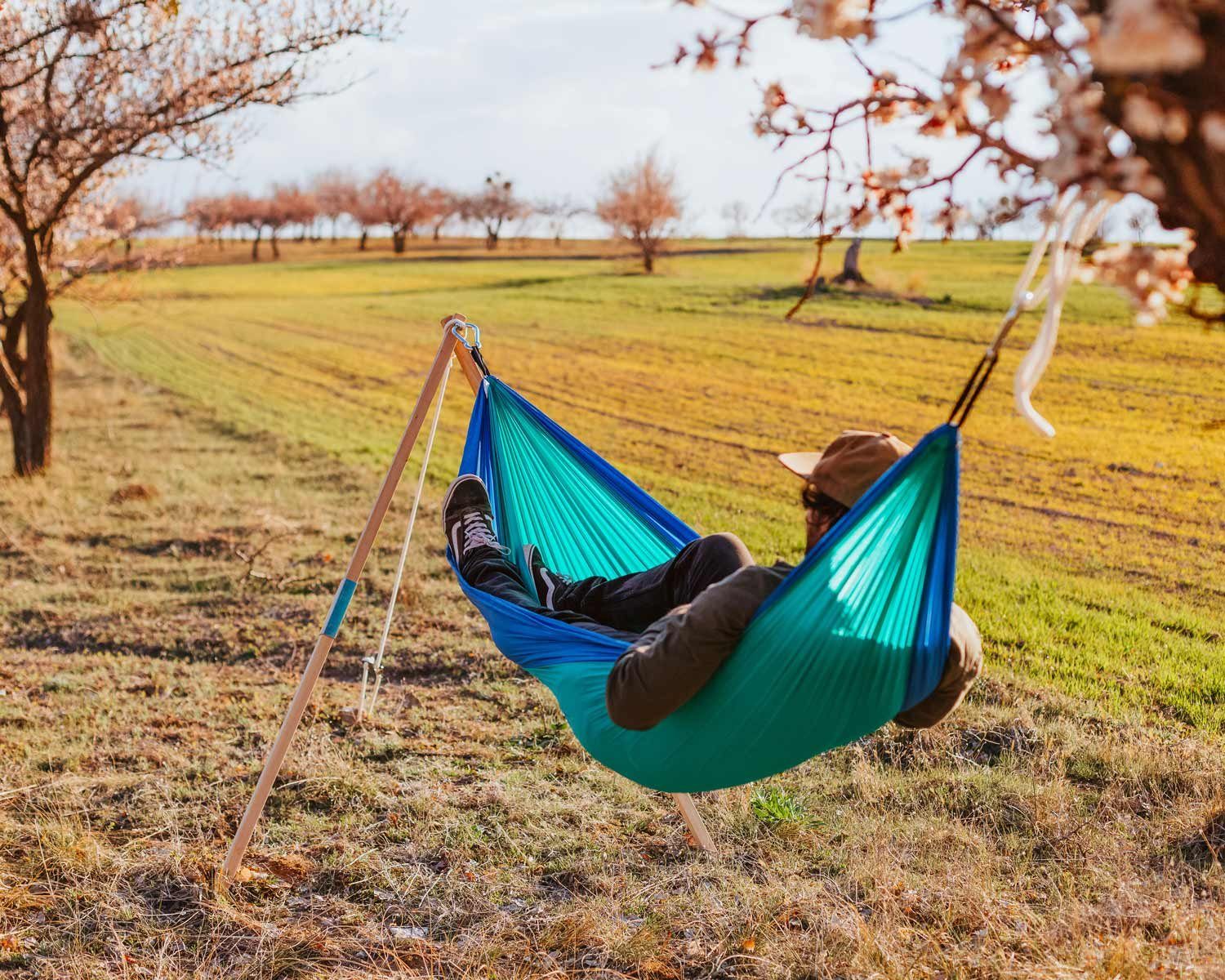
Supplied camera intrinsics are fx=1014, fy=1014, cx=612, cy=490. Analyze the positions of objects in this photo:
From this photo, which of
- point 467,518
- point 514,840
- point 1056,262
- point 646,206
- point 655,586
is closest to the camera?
point 1056,262

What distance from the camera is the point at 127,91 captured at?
259 inches

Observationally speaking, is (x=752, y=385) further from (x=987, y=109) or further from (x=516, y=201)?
(x=516, y=201)

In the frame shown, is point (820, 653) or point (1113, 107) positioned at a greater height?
point (1113, 107)

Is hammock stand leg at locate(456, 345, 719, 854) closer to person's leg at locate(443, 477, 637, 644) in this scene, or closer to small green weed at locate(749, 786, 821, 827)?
small green weed at locate(749, 786, 821, 827)

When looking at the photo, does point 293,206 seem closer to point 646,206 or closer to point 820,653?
point 646,206

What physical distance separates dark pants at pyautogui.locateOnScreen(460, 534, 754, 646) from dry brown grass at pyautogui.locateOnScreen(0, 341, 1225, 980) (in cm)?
62

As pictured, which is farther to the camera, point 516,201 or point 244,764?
point 516,201

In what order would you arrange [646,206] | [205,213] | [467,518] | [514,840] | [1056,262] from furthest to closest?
[646,206] < [205,213] < [467,518] < [514,840] < [1056,262]

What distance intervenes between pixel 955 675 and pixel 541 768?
1608 millimetres

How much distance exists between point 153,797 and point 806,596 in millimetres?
2091

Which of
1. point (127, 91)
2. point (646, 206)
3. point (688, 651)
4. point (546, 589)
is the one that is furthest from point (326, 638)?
point (646, 206)

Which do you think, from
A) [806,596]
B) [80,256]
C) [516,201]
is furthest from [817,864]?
[516,201]

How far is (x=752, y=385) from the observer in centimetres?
1115

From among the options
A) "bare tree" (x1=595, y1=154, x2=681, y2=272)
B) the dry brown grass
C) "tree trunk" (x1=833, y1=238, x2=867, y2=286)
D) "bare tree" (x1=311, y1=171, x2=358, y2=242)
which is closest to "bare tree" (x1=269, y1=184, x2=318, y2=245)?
"bare tree" (x1=311, y1=171, x2=358, y2=242)
